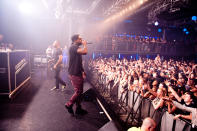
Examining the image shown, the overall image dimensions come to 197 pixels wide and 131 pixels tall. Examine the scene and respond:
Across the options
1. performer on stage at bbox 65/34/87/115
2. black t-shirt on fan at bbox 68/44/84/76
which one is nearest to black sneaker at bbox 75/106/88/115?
performer on stage at bbox 65/34/87/115

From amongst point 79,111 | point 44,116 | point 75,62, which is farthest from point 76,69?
point 44,116

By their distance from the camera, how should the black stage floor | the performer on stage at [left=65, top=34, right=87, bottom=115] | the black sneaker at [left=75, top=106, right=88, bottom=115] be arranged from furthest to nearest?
the black sneaker at [left=75, top=106, right=88, bottom=115]
the performer on stage at [left=65, top=34, right=87, bottom=115]
the black stage floor

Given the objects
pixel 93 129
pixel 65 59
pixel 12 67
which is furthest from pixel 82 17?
pixel 93 129

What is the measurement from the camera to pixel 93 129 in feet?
8.58

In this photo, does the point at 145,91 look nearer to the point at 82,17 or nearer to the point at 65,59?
the point at 65,59

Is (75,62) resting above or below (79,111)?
above

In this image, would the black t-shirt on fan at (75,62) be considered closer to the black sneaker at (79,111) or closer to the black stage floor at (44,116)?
the black sneaker at (79,111)

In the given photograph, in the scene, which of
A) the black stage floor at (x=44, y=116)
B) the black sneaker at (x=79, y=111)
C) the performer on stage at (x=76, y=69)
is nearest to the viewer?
the black stage floor at (x=44, y=116)

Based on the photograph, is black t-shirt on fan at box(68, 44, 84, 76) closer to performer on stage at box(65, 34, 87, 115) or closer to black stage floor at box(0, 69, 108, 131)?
performer on stage at box(65, 34, 87, 115)

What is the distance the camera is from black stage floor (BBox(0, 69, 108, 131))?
2605 millimetres

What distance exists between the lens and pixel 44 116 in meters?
2.99

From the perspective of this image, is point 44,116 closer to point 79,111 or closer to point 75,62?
point 79,111

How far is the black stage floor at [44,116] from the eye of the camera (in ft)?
8.55

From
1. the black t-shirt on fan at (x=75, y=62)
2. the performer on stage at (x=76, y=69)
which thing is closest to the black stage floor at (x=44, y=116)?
the performer on stage at (x=76, y=69)
